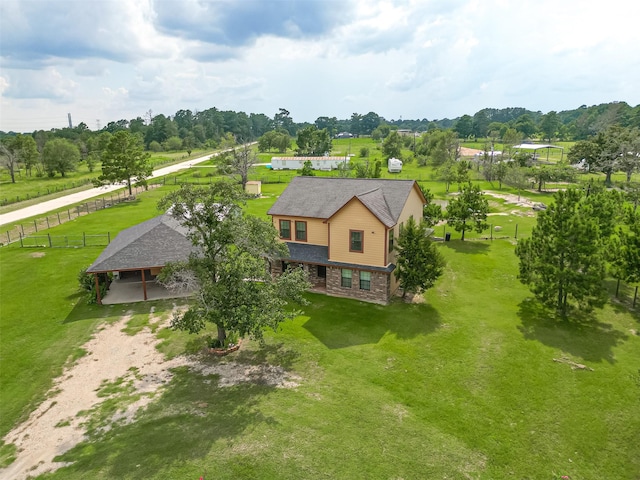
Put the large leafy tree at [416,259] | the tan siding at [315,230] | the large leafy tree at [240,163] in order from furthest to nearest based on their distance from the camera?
1. the large leafy tree at [240,163]
2. the tan siding at [315,230]
3. the large leafy tree at [416,259]

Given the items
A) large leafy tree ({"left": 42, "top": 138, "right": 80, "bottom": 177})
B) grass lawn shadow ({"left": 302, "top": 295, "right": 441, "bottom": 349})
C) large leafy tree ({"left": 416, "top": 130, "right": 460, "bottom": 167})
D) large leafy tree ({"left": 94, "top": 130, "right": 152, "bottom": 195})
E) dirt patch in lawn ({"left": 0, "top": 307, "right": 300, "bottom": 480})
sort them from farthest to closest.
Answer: large leafy tree ({"left": 416, "top": 130, "right": 460, "bottom": 167}) → large leafy tree ({"left": 42, "top": 138, "right": 80, "bottom": 177}) → large leafy tree ({"left": 94, "top": 130, "right": 152, "bottom": 195}) → grass lawn shadow ({"left": 302, "top": 295, "right": 441, "bottom": 349}) → dirt patch in lawn ({"left": 0, "top": 307, "right": 300, "bottom": 480})

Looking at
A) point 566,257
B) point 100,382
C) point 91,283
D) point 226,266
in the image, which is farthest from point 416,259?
point 91,283

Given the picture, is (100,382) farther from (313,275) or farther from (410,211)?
(410,211)

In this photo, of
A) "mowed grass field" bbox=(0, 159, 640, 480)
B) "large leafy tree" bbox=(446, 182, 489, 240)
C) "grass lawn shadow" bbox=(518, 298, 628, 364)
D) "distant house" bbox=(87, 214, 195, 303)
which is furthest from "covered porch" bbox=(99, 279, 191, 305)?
"large leafy tree" bbox=(446, 182, 489, 240)

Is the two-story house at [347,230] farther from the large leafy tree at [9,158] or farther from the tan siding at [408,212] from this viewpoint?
the large leafy tree at [9,158]

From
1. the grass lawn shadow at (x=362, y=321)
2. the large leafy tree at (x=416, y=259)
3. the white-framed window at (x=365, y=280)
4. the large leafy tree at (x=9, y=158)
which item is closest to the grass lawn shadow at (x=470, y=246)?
the large leafy tree at (x=416, y=259)

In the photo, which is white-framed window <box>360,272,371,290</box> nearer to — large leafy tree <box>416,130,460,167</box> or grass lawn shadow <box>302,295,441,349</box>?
grass lawn shadow <box>302,295,441,349</box>
